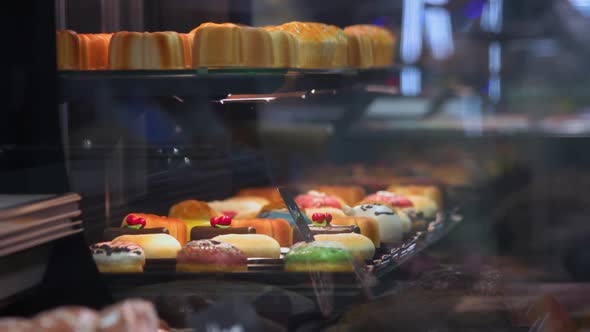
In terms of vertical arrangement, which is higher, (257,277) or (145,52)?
(145,52)

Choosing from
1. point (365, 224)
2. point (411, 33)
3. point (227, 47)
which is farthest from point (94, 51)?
point (411, 33)

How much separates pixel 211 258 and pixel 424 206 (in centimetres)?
121

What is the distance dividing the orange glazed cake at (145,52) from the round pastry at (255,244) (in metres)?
0.37

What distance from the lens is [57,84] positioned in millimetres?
1504

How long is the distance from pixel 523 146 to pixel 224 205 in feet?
4.92

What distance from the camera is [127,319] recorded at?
1.04 metres

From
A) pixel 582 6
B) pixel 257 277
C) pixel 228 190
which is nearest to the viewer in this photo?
pixel 257 277

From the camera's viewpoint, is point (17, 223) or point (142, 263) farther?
point (142, 263)

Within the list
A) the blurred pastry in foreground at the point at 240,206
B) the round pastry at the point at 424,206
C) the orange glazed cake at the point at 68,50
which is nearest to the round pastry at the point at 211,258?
the orange glazed cake at the point at 68,50

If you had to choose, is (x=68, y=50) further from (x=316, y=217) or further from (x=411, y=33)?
(x=411, y=33)

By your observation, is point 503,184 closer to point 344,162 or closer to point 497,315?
point 344,162

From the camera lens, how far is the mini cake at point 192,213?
5.93 feet

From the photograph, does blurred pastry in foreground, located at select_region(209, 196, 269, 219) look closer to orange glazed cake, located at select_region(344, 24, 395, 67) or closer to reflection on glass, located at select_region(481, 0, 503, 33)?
orange glazed cake, located at select_region(344, 24, 395, 67)

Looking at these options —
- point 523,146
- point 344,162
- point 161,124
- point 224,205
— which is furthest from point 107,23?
point 523,146
